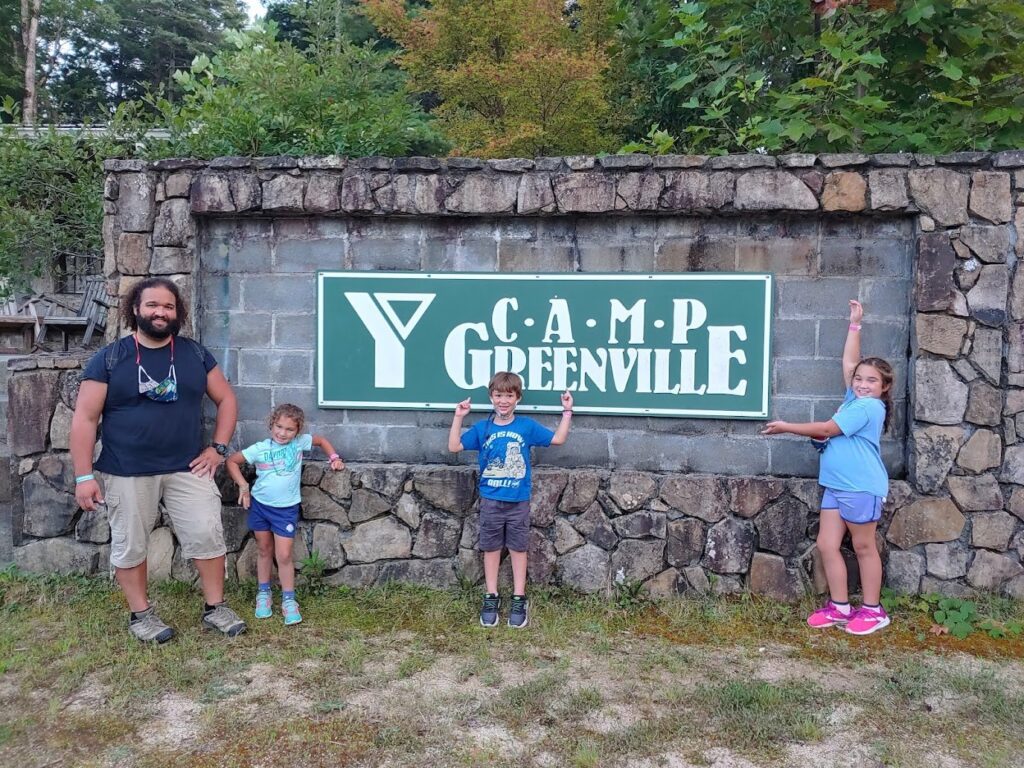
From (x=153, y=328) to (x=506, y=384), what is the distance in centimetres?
164

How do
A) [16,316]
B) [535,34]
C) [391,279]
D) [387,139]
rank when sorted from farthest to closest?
[535,34], [16,316], [387,139], [391,279]

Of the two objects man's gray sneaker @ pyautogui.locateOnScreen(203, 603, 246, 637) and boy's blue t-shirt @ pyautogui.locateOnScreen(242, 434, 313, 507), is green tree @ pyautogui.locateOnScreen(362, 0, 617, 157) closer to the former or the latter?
boy's blue t-shirt @ pyautogui.locateOnScreen(242, 434, 313, 507)

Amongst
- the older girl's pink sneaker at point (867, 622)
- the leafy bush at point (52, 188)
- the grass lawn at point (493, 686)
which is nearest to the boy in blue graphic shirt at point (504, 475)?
the grass lawn at point (493, 686)

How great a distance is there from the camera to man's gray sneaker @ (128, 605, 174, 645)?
11.2 ft

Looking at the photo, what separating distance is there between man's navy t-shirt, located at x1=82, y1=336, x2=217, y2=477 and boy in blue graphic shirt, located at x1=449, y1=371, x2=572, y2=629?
1.27 meters

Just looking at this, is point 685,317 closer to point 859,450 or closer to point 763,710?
point 859,450

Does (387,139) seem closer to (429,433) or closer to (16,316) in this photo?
(429,433)

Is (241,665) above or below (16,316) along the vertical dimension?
below

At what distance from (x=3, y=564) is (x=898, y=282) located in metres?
5.00

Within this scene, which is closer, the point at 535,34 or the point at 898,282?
the point at 898,282

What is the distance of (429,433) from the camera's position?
4.08 m

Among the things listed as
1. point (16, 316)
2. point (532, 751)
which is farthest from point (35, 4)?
point (532, 751)

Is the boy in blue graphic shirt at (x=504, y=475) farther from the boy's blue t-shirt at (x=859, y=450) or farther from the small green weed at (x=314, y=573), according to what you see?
the boy's blue t-shirt at (x=859, y=450)

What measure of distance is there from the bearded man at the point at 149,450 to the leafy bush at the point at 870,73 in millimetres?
3336
